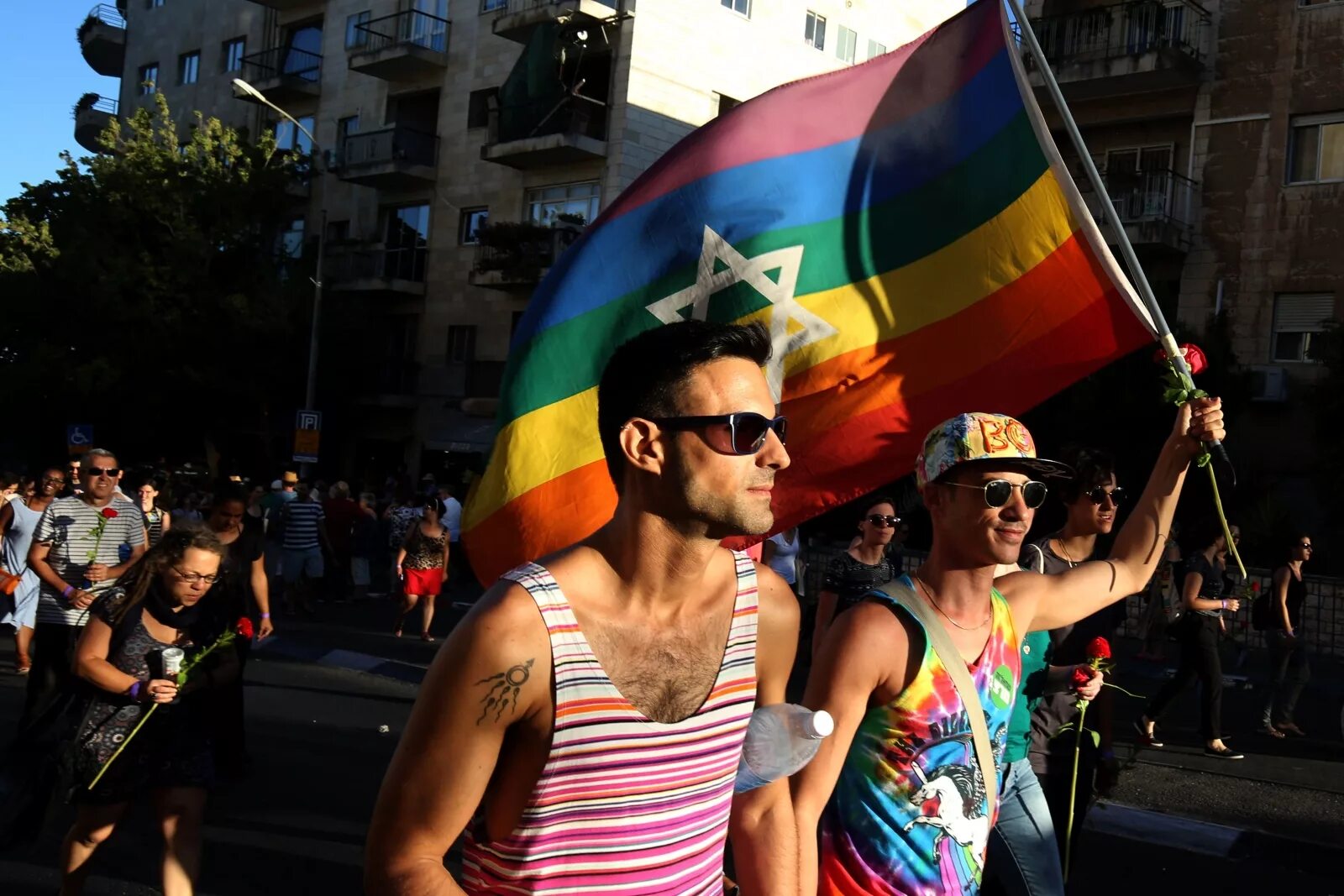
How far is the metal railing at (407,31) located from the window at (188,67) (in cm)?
1056

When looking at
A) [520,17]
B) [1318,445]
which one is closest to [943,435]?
[1318,445]

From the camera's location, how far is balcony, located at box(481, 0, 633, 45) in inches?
1201

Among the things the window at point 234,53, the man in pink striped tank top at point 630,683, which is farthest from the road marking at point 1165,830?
the window at point 234,53

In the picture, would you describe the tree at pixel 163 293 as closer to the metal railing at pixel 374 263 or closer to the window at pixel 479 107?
the metal railing at pixel 374 263

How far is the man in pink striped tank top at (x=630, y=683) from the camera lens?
2090 millimetres

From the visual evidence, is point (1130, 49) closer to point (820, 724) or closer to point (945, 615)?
point (945, 615)

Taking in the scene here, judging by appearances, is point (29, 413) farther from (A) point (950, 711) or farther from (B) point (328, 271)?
(A) point (950, 711)

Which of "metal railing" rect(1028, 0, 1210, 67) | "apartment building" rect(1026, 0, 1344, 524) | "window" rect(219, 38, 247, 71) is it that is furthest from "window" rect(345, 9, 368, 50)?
"apartment building" rect(1026, 0, 1344, 524)

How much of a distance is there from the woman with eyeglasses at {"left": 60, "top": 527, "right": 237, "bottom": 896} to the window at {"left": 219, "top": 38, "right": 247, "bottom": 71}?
4044 cm

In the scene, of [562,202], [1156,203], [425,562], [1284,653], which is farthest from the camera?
[562,202]

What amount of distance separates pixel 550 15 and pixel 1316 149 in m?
16.2

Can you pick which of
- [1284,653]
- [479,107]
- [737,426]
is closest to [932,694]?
[737,426]

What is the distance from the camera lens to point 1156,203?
77.5 feet

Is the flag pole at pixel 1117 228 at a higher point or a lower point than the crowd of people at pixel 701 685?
higher
